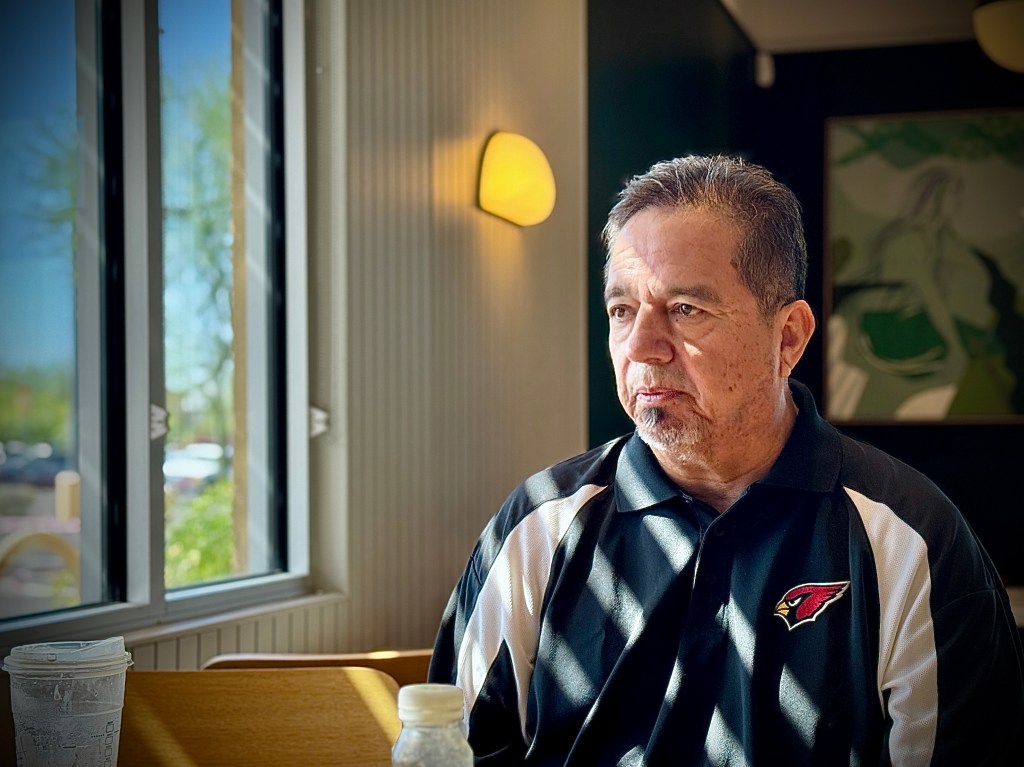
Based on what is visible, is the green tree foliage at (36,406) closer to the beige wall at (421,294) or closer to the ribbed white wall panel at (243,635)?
the ribbed white wall panel at (243,635)

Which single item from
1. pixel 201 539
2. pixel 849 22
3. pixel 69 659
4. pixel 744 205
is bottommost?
pixel 201 539

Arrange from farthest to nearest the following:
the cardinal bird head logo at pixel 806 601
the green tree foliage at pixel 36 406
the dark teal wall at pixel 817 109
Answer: the dark teal wall at pixel 817 109 → the green tree foliage at pixel 36 406 → the cardinal bird head logo at pixel 806 601

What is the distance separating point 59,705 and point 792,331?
39.1 inches

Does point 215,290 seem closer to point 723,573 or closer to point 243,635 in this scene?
point 243,635

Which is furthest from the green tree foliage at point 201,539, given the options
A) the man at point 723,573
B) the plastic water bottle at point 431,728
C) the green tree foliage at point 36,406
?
the plastic water bottle at point 431,728

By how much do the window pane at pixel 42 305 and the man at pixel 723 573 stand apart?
1.03m

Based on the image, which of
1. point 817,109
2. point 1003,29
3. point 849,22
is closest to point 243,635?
point 1003,29

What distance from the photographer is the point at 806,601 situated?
1.44 m

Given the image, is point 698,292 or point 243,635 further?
point 243,635

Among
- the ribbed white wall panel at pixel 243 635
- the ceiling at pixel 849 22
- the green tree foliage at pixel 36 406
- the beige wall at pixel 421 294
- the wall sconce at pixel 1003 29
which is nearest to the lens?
the green tree foliage at pixel 36 406

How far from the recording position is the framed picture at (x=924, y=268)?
224 inches

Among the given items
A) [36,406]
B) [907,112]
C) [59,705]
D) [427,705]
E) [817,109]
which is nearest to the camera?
[427,705]

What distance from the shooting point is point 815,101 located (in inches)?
239

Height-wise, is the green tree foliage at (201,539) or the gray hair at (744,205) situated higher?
the gray hair at (744,205)
